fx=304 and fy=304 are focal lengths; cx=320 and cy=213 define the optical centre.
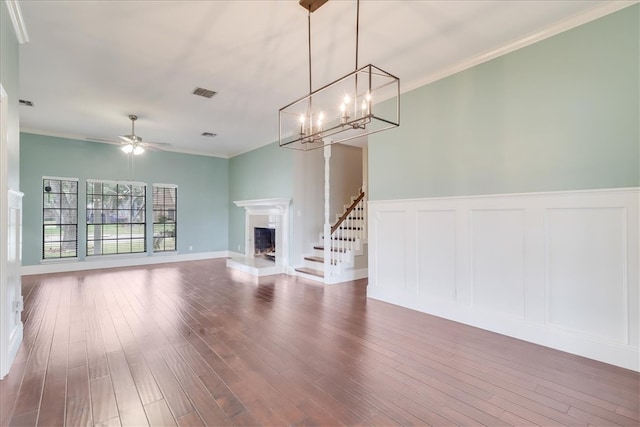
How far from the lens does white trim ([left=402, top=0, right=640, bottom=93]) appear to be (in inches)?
105

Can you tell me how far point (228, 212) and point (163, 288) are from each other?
173 inches

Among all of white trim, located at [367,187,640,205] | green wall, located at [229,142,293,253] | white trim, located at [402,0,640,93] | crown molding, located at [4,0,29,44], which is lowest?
white trim, located at [367,187,640,205]

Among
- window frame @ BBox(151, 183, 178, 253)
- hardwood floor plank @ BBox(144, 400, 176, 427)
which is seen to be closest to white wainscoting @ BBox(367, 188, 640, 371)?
hardwood floor plank @ BBox(144, 400, 176, 427)

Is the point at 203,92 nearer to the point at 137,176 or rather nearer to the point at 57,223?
the point at 137,176

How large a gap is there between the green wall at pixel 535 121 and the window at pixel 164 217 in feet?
22.3

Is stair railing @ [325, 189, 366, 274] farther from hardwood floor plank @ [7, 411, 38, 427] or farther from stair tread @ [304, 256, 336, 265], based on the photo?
hardwood floor plank @ [7, 411, 38, 427]

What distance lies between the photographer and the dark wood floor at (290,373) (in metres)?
1.99

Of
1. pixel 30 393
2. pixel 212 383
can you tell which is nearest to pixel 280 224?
pixel 212 383

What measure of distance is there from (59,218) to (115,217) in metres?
1.09

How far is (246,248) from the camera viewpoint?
8.36 metres

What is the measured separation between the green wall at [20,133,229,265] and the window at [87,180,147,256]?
0.17 meters

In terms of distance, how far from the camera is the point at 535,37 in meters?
3.08

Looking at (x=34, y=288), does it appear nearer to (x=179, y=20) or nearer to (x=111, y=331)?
(x=111, y=331)

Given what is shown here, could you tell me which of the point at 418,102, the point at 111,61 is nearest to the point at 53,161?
the point at 111,61
